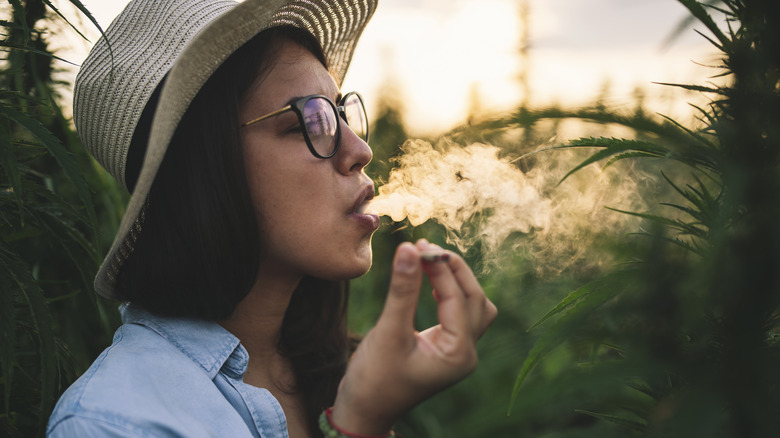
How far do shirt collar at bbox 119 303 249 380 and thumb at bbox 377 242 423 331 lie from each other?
703 mm

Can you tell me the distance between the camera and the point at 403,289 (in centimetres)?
106

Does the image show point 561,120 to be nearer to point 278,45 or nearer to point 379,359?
point 379,359

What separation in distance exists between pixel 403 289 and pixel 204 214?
742 mm

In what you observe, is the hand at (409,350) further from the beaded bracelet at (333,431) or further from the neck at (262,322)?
the neck at (262,322)

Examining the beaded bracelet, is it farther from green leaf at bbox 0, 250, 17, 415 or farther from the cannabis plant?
green leaf at bbox 0, 250, 17, 415

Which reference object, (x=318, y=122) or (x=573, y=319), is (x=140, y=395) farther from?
(x=573, y=319)

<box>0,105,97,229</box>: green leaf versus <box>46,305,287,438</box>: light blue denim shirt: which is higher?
<box>0,105,97,229</box>: green leaf

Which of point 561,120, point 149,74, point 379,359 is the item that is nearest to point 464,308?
point 379,359

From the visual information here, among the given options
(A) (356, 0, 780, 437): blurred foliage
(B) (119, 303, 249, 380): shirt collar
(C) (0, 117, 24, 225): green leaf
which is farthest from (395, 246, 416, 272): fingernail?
(C) (0, 117, 24, 225): green leaf

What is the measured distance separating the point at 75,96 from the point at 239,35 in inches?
25.1

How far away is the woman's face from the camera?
1524mm

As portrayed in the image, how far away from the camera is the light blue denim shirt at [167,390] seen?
1.17m

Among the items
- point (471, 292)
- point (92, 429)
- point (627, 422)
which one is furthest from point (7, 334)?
point (627, 422)

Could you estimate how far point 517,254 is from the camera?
339 centimetres
